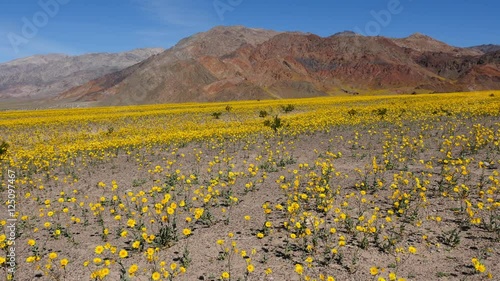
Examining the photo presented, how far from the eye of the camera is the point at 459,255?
587 centimetres

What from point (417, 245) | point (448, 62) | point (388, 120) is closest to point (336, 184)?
point (417, 245)

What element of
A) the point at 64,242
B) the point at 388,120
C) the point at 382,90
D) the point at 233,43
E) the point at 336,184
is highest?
the point at 233,43

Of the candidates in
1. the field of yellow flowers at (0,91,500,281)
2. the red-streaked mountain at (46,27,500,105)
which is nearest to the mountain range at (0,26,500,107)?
the red-streaked mountain at (46,27,500,105)

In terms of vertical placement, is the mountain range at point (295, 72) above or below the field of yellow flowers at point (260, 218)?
above

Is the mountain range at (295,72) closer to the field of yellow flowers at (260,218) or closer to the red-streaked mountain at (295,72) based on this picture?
the red-streaked mountain at (295,72)

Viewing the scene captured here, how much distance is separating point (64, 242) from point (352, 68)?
14176cm

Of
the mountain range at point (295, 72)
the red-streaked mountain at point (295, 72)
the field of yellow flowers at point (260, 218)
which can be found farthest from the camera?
the red-streaked mountain at point (295, 72)

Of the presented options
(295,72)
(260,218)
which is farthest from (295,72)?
(260,218)

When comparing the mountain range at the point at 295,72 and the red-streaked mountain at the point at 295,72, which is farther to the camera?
the red-streaked mountain at the point at 295,72

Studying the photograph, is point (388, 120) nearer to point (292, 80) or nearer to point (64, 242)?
point (64, 242)

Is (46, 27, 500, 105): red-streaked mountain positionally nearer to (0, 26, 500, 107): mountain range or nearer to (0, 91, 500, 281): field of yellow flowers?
(0, 26, 500, 107): mountain range

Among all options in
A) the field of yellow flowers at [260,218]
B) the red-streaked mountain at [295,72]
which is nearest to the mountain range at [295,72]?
the red-streaked mountain at [295,72]

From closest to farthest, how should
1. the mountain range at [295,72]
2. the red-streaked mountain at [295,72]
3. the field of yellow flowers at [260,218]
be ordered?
the field of yellow flowers at [260,218] < the mountain range at [295,72] < the red-streaked mountain at [295,72]

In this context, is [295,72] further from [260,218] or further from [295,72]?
[260,218]
